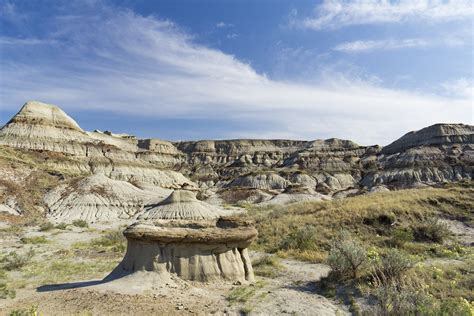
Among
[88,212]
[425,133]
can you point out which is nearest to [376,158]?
[425,133]

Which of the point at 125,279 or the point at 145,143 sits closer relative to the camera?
the point at 125,279

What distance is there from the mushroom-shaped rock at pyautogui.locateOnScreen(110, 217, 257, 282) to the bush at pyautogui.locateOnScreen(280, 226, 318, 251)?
710 cm

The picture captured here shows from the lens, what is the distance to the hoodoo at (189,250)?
970 centimetres

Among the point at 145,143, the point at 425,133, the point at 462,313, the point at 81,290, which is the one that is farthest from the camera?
the point at 145,143

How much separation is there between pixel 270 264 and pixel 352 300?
198 inches

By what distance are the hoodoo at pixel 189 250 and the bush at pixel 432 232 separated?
11.9 m

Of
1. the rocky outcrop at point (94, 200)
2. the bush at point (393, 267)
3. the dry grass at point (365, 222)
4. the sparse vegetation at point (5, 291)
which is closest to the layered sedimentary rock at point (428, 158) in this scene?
the dry grass at point (365, 222)

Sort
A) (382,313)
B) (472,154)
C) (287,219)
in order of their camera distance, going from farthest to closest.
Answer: (472,154) → (287,219) → (382,313)

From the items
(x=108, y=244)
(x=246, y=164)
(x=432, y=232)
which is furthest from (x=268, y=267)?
(x=246, y=164)

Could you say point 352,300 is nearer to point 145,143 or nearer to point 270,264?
Answer: point 270,264

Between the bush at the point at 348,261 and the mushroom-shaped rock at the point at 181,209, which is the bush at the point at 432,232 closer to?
the bush at the point at 348,261

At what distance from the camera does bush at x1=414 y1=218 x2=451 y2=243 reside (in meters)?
17.9

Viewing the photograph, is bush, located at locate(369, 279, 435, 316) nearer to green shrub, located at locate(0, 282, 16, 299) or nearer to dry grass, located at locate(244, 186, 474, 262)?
dry grass, located at locate(244, 186, 474, 262)

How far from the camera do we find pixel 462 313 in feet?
19.8
